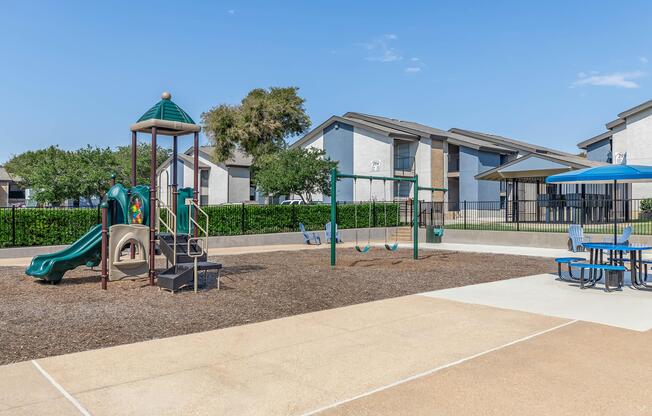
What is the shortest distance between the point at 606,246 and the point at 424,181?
29.1 m

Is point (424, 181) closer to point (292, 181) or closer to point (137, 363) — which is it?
point (292, 181)

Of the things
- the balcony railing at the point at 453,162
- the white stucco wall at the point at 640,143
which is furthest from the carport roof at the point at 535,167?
the balcony railing at the point at 453,162

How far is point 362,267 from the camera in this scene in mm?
14117

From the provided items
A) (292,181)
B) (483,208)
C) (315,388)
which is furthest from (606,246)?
(483,208)

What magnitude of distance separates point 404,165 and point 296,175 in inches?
453

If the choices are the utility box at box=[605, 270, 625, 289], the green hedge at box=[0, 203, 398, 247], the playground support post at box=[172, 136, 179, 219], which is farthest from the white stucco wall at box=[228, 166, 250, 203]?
the utility box at box=[605, 270, 625, 289]

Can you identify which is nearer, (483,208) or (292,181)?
(292,181)

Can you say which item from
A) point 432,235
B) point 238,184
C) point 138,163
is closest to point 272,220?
point 432,235

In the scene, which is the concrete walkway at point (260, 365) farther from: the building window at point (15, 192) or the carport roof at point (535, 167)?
the building window at point (15, 192)

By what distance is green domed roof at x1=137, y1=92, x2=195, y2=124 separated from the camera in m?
10.6

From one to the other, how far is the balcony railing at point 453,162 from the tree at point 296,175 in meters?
11.8

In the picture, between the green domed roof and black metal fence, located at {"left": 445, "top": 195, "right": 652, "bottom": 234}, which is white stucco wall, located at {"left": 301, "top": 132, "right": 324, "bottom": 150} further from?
the green domed roof

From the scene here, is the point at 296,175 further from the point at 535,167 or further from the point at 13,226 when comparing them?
the point at 13,226

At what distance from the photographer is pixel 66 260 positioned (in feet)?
34.3
